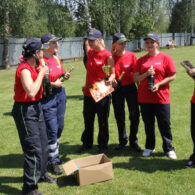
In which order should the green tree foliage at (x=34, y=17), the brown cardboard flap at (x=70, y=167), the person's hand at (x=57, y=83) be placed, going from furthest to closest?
1. the green tree foliage at (x=34, y=17)
2. the person's hand at (x=57, y=83)
3. the brown cardboard flap at (x=70, y=167)

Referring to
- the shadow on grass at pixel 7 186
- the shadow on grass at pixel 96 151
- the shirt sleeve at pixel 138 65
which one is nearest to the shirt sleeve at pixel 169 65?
the shirt sleeve at pixel 138 65

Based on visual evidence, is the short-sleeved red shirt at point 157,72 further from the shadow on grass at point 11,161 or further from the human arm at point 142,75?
the shadow on grass at point 11,161

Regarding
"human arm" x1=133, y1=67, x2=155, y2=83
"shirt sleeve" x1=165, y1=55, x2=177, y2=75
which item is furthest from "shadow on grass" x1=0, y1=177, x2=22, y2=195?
"shirt sleeve" x1=165, y1=55, x2=177, y2=75

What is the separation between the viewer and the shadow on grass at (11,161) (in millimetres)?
5145

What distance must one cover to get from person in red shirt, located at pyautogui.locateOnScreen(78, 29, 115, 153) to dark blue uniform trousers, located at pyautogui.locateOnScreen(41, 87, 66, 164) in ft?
2.32

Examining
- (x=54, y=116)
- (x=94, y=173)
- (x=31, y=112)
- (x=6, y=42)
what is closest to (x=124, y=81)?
(x=54, y=116)

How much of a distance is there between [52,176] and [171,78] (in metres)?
2.69

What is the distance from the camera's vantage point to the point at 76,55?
2878cm

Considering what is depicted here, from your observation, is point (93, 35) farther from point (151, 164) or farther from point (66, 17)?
point (66, 17)

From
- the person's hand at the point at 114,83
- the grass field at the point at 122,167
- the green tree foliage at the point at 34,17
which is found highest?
the green tree foliage at the point at 34,17

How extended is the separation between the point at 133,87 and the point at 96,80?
0.76 m

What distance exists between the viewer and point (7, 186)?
4391 mm

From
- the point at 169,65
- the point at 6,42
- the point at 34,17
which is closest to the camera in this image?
the point at 169,65

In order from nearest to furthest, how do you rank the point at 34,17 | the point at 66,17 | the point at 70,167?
the point at 70,167, the point at 34,17, the point at 66,17
